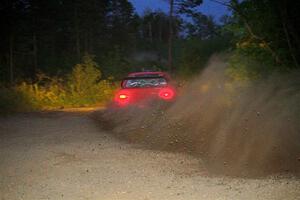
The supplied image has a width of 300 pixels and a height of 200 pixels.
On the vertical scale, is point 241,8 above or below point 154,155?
above

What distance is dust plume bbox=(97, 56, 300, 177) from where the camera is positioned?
9133 mm

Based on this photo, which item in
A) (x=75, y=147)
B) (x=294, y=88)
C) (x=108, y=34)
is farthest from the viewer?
(x=108, y=34)

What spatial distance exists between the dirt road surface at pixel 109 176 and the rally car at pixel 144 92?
2.94 m

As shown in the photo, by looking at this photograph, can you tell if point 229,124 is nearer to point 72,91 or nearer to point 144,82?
point 144,82

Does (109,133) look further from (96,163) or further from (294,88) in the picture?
(294,88)

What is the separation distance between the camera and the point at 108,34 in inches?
3108

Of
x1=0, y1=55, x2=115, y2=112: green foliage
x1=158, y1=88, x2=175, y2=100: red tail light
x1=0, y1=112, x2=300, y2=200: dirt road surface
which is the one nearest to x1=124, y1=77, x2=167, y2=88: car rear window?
x1=158, y1=88, x2=175, y2=100: red tail light

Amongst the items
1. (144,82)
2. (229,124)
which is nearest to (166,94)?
(144,82)

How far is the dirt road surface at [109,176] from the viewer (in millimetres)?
7352

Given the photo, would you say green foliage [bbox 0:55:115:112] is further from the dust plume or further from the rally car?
the dust plume

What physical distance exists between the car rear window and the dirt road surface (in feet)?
11.3

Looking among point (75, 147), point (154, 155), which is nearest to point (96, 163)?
point (154, 155)

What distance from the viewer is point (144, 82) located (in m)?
16.7

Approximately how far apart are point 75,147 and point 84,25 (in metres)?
56.7
